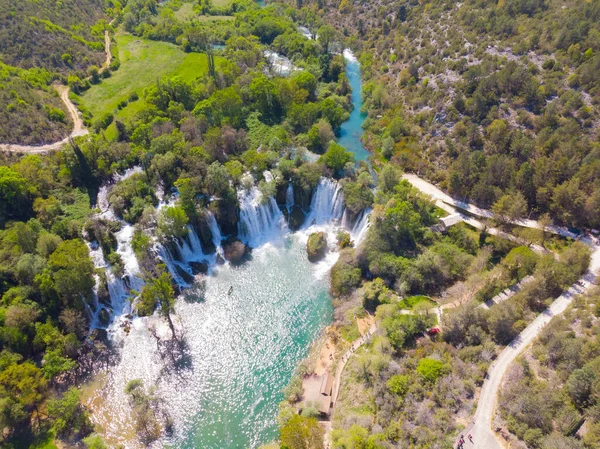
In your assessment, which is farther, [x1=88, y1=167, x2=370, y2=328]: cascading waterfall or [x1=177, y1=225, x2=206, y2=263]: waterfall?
[x1=177, y1=225, x2=206, y2=263]: waterfall

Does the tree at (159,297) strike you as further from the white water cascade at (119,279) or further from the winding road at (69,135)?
the winding road at (69,135)

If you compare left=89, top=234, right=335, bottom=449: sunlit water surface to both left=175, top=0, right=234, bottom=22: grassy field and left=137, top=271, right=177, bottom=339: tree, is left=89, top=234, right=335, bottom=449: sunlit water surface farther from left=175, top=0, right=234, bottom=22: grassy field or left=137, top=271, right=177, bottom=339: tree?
left=175, top=0, right=234, bottom=22: grassy field

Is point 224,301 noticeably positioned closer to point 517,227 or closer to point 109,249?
point 109,249

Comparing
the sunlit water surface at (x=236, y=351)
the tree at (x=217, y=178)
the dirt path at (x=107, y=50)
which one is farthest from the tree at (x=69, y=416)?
the dirt path at (x=107, y=50)

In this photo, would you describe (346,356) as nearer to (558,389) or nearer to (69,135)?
(558,389)

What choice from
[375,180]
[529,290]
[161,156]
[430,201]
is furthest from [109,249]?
[529,290]

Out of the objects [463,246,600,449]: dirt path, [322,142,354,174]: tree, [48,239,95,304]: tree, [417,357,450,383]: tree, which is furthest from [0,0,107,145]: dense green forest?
[463,246,600,449]: dirt path
